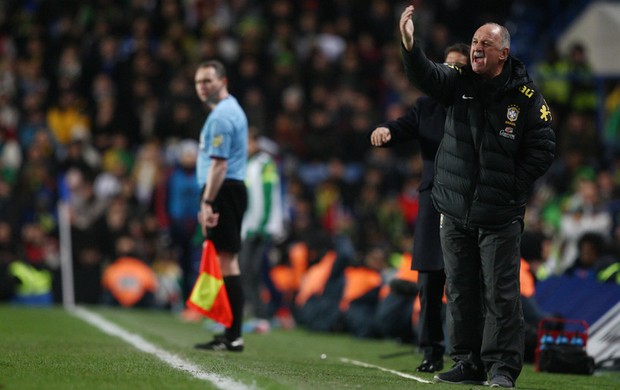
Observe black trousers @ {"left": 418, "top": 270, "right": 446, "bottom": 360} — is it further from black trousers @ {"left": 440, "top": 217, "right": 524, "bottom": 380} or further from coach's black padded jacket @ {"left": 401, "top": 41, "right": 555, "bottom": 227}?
coach's black padded jacket @ {"left": 401, "top": 41, "right": 555, "bottom": 227}

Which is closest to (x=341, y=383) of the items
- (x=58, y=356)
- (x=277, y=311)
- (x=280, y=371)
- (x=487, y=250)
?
(x=280, y=371)

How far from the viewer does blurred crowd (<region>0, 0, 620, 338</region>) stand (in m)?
16.8

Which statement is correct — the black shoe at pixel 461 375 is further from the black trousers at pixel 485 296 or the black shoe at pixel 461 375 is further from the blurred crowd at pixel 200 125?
the blurred crowd at pixel 200 125

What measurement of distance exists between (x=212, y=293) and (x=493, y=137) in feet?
10.5

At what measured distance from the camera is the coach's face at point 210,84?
31.4ft

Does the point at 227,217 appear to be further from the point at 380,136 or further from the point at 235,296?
the point at 380,136

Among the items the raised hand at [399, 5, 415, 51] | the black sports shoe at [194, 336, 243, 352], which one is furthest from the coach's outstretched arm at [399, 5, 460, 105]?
the black sports shoe at [194, 336, 243, 352]

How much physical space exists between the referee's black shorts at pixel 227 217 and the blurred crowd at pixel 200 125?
5.01 m

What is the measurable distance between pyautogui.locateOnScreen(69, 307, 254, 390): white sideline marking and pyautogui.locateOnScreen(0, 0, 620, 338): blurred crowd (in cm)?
206

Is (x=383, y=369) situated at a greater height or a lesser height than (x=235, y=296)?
lesser

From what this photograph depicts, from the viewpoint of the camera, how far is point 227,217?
9398mm

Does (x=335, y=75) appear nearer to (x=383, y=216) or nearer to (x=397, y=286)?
(x=383, y=216)

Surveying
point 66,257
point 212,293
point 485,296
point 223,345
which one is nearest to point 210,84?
point 212,293

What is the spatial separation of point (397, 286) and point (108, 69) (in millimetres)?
10805
